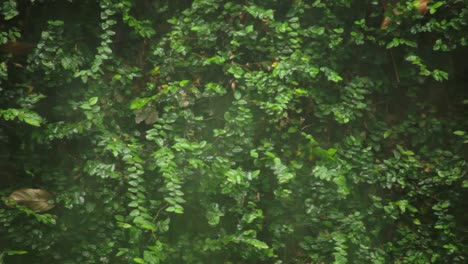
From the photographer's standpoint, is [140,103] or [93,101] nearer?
[93,101]

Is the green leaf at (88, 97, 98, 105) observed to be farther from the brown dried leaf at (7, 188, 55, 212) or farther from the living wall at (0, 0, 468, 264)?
the brown dried leaf at (7, 188, 55, 212)

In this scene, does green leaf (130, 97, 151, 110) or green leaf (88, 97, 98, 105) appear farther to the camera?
green leaf (130, 97, 151, 110)

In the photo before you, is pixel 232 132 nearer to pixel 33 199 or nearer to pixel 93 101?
pixel 93 101

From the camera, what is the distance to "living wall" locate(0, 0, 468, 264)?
7.84 ft

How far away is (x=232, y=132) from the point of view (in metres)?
2.45

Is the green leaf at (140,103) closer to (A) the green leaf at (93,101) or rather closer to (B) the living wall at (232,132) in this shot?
(B) the living wall at (232,132)

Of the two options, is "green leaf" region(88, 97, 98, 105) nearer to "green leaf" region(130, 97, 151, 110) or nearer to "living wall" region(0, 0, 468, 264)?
"living wall" region(0, 0, 468, 264)

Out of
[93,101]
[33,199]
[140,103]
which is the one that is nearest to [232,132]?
[140,103]

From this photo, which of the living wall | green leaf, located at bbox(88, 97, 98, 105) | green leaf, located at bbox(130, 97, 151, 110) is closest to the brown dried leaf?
the living wall

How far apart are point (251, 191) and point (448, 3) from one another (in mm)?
1518

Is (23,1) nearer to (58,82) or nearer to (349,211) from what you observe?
(58,82)

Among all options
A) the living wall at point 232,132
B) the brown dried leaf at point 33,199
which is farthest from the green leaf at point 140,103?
the brown dried leaf at point 33,199

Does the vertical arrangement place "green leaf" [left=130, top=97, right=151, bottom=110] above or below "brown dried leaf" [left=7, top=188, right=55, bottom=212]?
above

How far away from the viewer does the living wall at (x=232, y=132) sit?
7.84 feet
